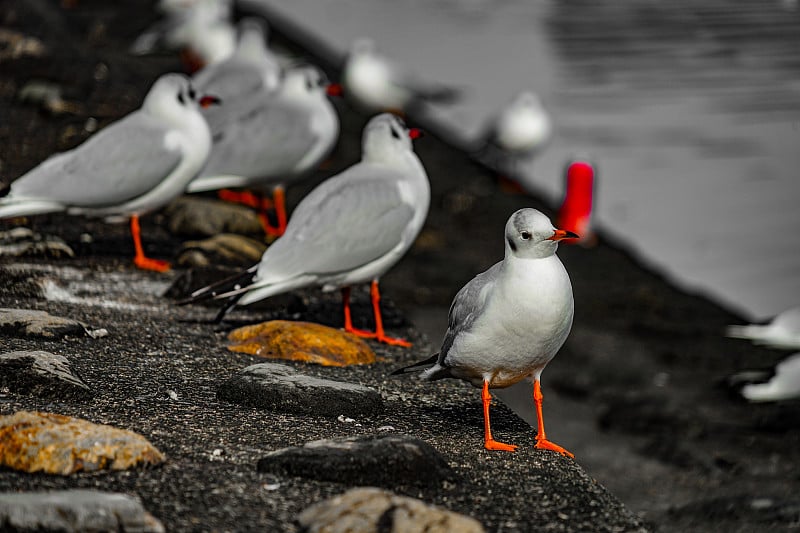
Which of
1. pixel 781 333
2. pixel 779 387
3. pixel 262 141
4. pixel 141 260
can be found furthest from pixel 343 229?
pixel 781 333

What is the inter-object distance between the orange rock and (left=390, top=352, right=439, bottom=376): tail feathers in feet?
0.92

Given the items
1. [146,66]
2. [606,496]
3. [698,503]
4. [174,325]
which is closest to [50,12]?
[146,66]

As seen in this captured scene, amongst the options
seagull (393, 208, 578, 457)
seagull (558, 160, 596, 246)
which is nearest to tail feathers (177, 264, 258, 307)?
seagull (393, 208, 578, 457)

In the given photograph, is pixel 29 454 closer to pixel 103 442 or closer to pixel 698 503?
pixel 103 442

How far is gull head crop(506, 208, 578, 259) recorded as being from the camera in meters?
3.79

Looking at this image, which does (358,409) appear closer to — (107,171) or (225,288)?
(225,288)

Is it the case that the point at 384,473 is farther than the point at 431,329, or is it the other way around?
the point at 431,329

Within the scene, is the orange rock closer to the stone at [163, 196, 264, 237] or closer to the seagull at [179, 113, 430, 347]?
the seagull at [179, 113, 430, 347]

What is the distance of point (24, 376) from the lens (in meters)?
3.77

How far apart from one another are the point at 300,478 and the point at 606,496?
0.90 m

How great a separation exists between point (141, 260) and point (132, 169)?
461mm

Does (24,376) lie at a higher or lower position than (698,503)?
higher

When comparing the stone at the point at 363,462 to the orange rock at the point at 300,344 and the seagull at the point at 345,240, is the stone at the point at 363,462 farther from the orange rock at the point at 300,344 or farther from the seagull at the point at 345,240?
the seagull at the point at 345,240

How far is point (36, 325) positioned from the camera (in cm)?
440
